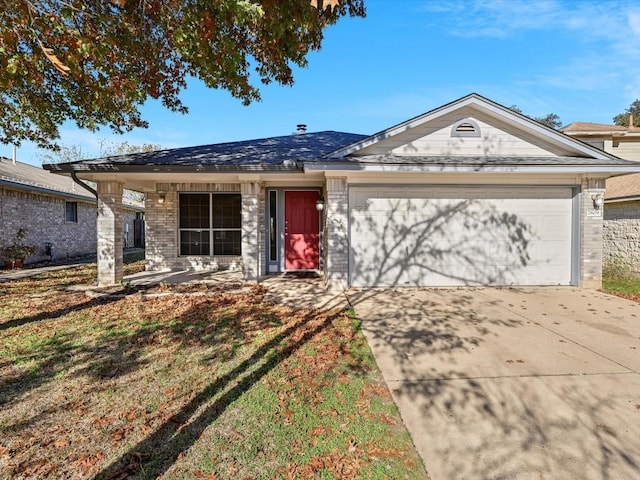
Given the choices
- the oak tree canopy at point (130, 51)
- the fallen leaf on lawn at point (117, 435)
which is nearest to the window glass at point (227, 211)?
the oak tree canopy at point (130, 51)

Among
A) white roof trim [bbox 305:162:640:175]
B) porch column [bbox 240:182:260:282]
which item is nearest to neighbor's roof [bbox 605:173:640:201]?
white roof trim [bbox 305:162:640:175]

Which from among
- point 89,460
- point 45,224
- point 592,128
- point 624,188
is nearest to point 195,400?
point 89,460

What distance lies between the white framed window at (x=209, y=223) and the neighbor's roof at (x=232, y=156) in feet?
4.93

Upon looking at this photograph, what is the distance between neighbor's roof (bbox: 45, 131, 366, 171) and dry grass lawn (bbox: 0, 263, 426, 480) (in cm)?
336

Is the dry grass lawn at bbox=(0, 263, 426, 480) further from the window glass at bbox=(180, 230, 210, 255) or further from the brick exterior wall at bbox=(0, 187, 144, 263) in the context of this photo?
the brick exterior wall at bbox=(0, 187, 144, 263)

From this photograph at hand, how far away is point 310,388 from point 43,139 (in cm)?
1091

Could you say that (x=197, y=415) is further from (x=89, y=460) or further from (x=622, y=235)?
(x=622, y=235)

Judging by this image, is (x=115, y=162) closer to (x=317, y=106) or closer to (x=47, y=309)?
(x=47, y=309)

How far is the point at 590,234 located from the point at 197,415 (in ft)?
29.5

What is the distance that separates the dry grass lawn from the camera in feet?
7.72

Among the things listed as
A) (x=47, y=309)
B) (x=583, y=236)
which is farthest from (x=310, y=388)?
(x=583, y=236)

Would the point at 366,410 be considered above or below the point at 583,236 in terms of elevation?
below

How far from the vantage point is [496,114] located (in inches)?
305

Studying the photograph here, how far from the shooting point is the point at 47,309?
6.13 metres
